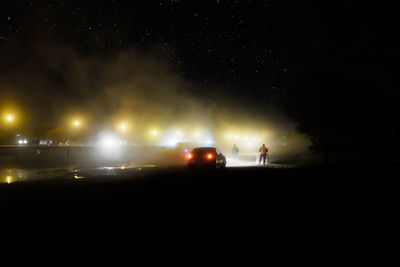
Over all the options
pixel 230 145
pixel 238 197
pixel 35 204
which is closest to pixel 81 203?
pixel 35 204

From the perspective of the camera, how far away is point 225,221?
7.86 metres

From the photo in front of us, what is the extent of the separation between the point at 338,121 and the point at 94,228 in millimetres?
26903

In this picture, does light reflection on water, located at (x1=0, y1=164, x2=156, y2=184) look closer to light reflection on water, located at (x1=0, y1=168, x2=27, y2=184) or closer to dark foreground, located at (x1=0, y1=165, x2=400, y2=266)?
light reflection on water, located at (x1=0, y1=168, x2=27, y2=184)

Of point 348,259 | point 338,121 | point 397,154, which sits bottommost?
point 348,259

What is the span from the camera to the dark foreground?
579 centimetres

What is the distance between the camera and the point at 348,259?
547cm

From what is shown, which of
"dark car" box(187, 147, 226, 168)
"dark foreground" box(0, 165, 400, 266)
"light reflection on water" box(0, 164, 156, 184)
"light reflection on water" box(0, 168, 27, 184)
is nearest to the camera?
"dark foreground" box(0, 165, 400, 266)

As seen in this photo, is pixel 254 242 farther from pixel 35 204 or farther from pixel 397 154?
pixel 397 154

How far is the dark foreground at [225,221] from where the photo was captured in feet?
19.0

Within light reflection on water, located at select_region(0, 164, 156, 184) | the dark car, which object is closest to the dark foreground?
light reflection on water, located at select_region(0, 164, 156, 184)

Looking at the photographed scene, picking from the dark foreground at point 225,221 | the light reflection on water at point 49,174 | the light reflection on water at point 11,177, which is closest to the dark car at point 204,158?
the light reflection on water at point 49,174

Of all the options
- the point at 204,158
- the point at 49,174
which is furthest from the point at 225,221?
the point at 49,174

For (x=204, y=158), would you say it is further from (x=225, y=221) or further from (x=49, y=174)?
(x=225, y=221)

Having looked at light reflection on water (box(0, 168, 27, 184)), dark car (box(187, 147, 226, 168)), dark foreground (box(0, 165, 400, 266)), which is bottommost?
dark foreground (box(0, 165, 400, 266))
